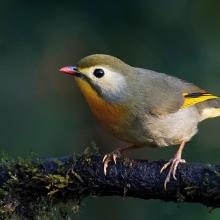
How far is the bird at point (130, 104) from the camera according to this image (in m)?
6.04

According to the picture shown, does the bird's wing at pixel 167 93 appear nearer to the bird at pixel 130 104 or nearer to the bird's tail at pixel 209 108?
the bird at pixel 130 104

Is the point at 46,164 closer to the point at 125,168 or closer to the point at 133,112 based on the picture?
the point at 125,168

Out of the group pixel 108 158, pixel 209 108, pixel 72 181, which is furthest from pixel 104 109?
pixel 209 108

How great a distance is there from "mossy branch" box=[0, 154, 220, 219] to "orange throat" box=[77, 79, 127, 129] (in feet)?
2.07

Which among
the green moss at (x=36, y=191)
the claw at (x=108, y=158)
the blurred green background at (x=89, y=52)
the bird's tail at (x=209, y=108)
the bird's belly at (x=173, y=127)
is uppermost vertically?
the blurred green background at (x=89, y=52)

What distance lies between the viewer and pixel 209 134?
8.14 meters

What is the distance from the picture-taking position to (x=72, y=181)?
525 centimetres

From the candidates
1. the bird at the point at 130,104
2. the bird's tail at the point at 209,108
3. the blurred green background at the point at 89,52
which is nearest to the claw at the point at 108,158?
the bird at the point at 130,104

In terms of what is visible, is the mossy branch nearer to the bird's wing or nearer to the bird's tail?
the bird's wing

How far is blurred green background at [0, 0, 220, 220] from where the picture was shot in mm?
7625

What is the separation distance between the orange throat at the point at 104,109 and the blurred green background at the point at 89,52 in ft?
5.19

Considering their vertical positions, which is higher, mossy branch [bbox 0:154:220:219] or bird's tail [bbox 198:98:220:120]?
bird's tail [bbox 198:98:220:120]

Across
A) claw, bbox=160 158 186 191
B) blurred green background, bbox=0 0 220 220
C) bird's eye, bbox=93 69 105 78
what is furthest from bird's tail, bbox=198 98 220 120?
claw, bbox=160 158 186 191

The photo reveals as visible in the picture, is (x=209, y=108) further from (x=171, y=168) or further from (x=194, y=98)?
(x=171, y=168)
